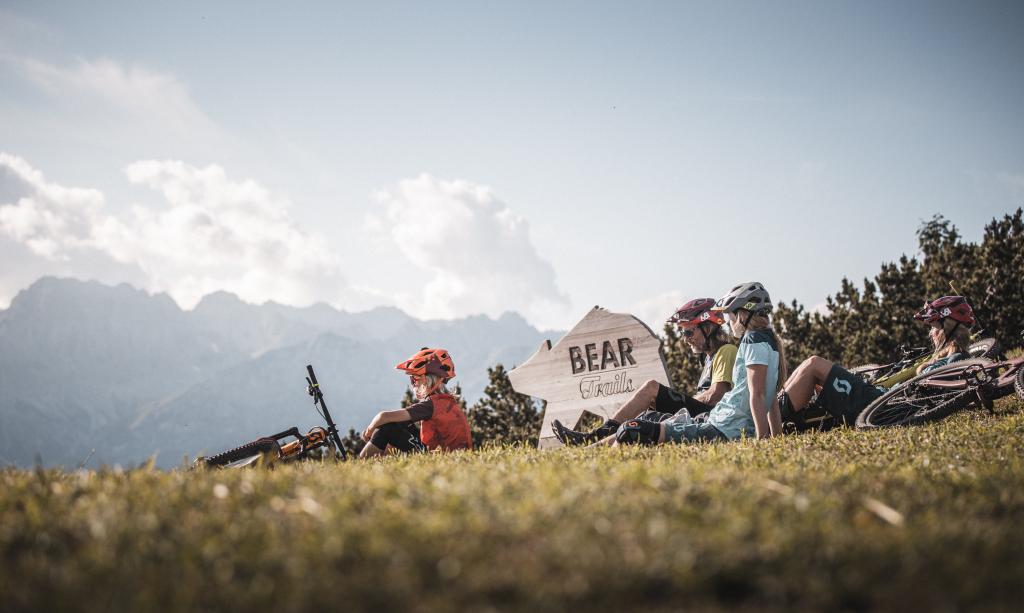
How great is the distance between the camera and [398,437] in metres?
10.4

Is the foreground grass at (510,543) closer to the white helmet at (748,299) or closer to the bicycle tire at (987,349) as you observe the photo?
the white helmet at (748,299)

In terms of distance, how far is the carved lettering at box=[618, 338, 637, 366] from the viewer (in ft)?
46.3

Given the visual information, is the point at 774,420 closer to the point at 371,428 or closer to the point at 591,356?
the point at 371,428

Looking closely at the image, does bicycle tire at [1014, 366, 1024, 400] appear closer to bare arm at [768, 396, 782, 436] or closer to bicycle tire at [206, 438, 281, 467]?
bare arm at [768, 396, 782, 436]

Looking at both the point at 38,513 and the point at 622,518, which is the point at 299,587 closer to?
the point at 622,518

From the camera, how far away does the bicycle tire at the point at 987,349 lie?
1157 centimetres

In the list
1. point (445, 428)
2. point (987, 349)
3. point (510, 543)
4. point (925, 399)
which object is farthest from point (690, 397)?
point (510, 543)

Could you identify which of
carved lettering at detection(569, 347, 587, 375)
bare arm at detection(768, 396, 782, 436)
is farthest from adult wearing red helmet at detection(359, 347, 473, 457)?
carved lettering at detection(569, 347, 587, 375)

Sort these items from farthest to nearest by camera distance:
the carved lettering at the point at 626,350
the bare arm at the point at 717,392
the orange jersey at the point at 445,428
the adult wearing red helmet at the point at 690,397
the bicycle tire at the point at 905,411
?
1. the carved lettering at the point at 626,350
2. the bare arm at the point at 717,392
3. the orange jersey at the point at 445,428
4. the adult wearing red helmet at the point at 690,397
5. the bicycle tire at the point at 905,411

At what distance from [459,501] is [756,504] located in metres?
1.42

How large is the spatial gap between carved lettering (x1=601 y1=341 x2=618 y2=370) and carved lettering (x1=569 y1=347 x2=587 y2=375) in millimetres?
424

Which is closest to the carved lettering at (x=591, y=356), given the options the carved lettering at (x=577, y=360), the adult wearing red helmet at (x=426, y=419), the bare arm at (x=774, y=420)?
the carved lettering at (x=577, y=360)

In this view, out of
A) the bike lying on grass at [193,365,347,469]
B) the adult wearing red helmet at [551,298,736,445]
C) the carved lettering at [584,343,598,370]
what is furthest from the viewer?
the carved lettering at [584,343,598,370]

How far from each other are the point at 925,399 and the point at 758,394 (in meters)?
2.83
